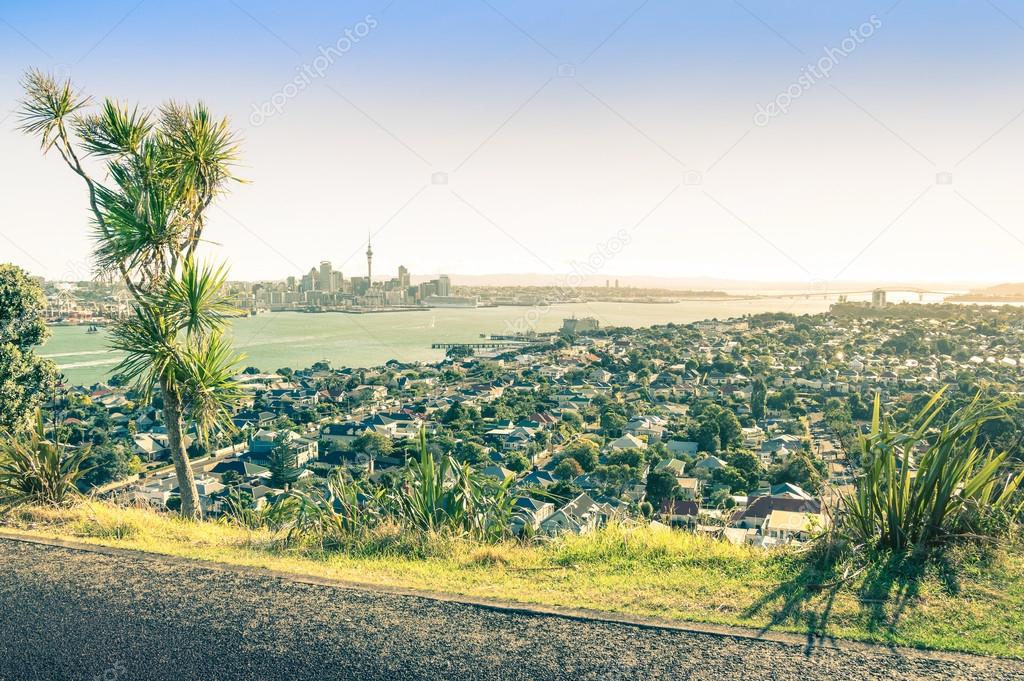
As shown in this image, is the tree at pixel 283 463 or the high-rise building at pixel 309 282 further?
the high-rise building at pixel 309 282

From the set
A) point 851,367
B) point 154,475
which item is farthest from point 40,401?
point 851,367

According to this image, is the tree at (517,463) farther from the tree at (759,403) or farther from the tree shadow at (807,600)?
the tree shadow at (807,600)

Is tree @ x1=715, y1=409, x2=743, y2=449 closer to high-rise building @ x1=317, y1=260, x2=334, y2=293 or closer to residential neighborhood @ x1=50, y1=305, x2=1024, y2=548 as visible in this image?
residential neighborhood @ x1=50, y1=305, x2=1024, y2=548

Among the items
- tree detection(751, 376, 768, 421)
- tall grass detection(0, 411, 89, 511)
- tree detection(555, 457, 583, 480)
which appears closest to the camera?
tall grass detection(0, 411, 89, 511)

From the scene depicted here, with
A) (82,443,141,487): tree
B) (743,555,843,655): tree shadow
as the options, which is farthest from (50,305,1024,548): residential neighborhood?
(743,555,843,655): tree shadow

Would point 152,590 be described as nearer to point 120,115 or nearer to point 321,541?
point 321,541

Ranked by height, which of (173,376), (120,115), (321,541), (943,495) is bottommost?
(321,541)

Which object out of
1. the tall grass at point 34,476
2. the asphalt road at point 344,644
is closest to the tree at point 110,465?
the tall grass at point 34,476
